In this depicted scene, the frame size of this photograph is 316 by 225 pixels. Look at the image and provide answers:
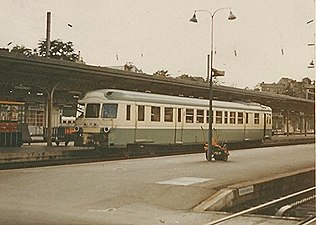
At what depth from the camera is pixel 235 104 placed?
18.2 feet

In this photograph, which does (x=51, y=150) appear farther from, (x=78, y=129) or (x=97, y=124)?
(x=97, y=124)

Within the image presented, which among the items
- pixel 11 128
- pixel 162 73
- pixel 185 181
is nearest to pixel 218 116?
pixel 185 181

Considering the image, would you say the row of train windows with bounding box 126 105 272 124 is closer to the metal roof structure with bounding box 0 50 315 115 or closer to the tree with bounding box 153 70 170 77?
the metal roof structure with bounding box 0 50 315 115

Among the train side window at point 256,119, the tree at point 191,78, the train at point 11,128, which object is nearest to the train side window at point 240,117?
the train side window at point 256,119

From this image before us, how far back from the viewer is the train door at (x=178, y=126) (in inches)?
211

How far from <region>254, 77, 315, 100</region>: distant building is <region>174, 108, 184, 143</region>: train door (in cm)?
75

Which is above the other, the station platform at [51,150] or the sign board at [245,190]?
the station platform at [51,150]

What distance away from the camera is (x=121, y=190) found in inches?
179

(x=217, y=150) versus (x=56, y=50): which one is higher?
(x=56, y=50)

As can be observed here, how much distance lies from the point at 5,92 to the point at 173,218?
1536 mm

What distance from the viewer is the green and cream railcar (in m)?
5.29

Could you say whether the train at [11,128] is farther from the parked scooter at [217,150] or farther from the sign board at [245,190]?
the sign board at [245,190]

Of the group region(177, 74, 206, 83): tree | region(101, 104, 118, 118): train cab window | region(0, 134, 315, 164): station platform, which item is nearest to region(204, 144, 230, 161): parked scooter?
region(0, 134, 315, 164): station platform

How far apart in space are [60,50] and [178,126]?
7.04ft
